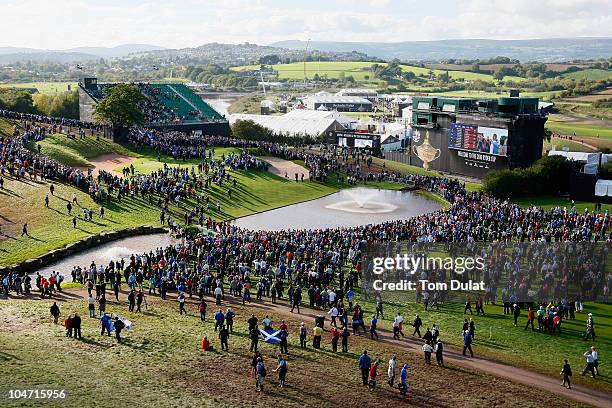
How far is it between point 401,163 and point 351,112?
8322 cm

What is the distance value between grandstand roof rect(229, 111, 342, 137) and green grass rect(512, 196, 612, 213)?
42.6 metres

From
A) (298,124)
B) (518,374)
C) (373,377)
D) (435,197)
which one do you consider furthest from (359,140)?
(373,377)

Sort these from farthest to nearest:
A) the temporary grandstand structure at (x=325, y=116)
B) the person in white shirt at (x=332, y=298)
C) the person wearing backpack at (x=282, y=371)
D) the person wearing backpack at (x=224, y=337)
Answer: the temporary grandstand structure at (x=325, y=116) < the person in white shirt at (x=332, y=298) < the person wearing backpack at (x=224, y=337) < the person wearing backpack at (x=282, y=371)

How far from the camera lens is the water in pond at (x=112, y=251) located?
4222 centimetres

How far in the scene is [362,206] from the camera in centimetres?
6253

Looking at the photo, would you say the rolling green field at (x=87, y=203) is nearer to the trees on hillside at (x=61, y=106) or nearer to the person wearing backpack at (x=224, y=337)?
the person wearing backpack at (x=224, y=337)

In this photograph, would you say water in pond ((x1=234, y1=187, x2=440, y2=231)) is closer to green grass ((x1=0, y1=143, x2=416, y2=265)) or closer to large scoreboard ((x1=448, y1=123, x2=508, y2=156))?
green grass ((x1=0, y1=143, x2=416, y2=265))

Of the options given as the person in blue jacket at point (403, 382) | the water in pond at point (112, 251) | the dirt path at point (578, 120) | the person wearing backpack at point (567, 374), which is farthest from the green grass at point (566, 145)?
the person in blue jacket at point (403, 382)

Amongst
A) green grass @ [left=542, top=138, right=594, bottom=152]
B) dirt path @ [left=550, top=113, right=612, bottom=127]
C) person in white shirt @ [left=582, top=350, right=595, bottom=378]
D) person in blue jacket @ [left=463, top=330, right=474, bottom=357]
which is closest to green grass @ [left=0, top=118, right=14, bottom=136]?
person in blue jacket @ [left=463, top=330, right=474, bottom=357]

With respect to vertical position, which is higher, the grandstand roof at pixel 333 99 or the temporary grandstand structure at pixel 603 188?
the grandstand roof at pixel 333 99

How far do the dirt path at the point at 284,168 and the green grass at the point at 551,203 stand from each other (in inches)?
837

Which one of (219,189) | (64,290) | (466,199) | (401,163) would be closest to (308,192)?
(219,189)

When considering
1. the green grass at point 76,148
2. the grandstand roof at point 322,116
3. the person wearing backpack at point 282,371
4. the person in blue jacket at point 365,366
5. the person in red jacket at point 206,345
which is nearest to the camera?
the person wearing backpack at point 282,371

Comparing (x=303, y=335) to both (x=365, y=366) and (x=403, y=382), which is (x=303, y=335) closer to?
(x=365, y=366)
